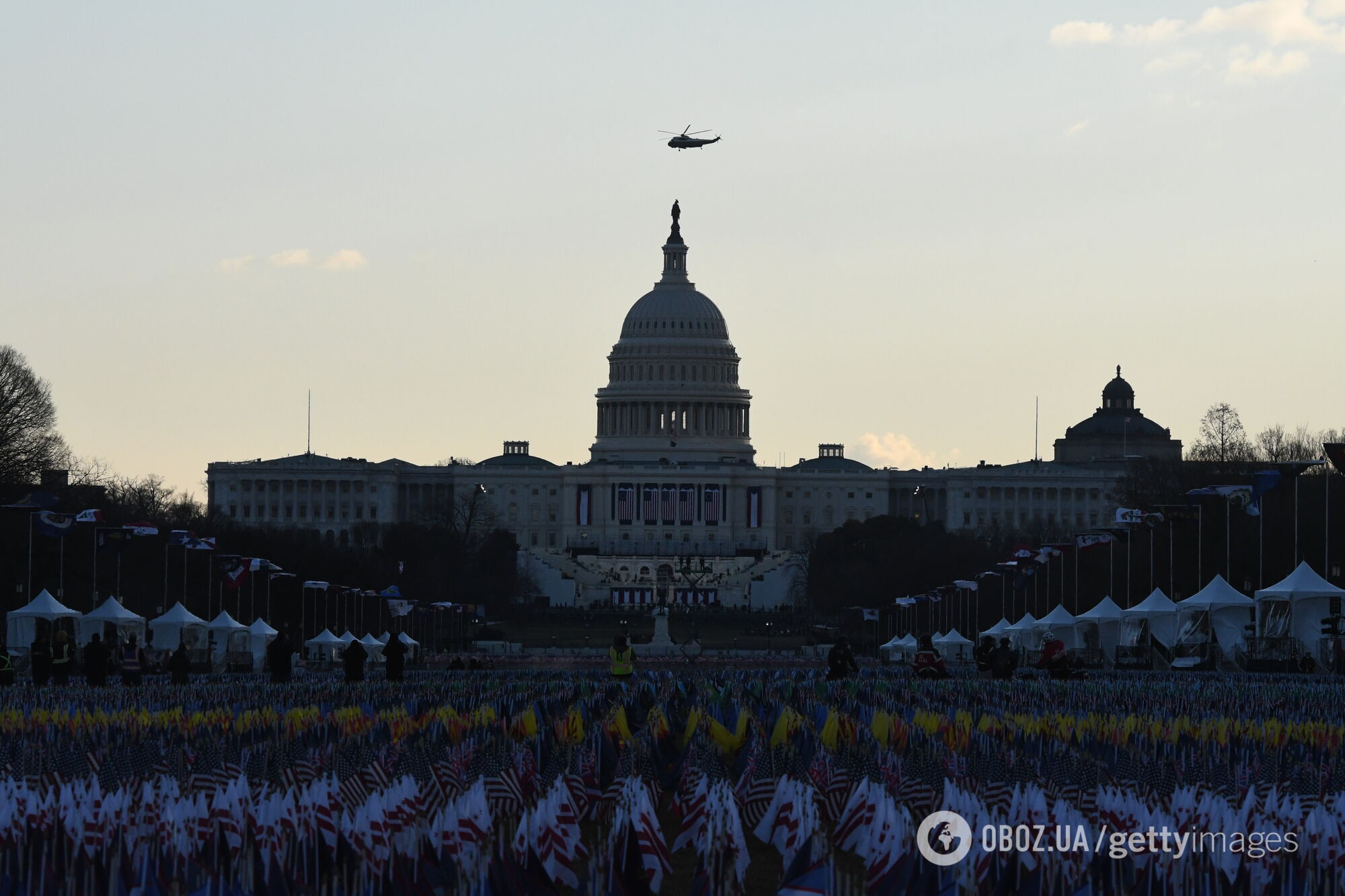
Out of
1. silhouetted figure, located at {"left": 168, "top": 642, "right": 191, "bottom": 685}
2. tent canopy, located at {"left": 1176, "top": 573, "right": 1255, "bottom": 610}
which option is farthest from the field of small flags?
tent canopy, located at {"left": 1176, "top": 573, "right": 1255, "bottom": 610}

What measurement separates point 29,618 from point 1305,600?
2861cm

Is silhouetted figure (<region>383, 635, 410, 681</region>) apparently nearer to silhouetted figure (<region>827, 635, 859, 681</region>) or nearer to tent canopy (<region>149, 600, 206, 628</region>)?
silhouetted figure (<region>827, 635, 859, 681</region>)

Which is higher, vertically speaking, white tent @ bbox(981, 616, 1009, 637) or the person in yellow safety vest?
white tent @ bbox(981, 616, 1009, 637)

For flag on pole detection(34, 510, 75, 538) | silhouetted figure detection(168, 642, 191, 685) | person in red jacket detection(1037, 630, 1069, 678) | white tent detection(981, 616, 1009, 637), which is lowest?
silhouetted figure detection(168, 642, 191, 685)

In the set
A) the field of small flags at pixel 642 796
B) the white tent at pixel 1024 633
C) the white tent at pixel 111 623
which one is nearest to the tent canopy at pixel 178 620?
the white tent at pixel 111 623

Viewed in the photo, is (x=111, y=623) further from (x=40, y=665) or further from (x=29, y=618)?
(x=40, y=665)

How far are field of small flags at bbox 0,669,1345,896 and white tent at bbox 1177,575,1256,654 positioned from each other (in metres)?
32.5

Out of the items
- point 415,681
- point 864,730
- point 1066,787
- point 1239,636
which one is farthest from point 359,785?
point 1239,636

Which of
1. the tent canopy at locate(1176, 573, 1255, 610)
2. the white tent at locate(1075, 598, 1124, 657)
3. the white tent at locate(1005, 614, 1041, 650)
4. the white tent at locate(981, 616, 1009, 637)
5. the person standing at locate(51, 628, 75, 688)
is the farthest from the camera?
the white tent at locate(981, 616, 1009, 637)

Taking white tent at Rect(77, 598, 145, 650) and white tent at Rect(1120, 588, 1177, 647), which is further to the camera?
white tent at Rect(1120, 588, 1177, 647)

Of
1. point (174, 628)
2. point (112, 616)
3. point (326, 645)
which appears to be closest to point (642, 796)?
point (112, 616)

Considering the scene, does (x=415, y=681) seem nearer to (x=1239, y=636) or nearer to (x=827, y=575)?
(x=1239, y=636)

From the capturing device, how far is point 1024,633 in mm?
82438

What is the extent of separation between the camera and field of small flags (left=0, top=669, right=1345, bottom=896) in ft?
48.2
